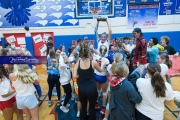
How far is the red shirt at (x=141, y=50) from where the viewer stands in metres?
2.96

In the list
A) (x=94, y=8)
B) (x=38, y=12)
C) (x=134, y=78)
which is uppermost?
(x=94, y=8)

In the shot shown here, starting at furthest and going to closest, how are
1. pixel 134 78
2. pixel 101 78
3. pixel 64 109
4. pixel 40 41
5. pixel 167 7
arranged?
pixel 40 41, pixel 167 7, pixel 64 109, pixel 101 78, pixel 134 78

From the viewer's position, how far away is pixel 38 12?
7.19 meters

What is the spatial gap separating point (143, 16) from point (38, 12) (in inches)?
195

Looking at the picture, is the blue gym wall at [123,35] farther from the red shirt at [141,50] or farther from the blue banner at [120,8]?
the red shirt at [141,50]

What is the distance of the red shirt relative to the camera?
2.96 meters

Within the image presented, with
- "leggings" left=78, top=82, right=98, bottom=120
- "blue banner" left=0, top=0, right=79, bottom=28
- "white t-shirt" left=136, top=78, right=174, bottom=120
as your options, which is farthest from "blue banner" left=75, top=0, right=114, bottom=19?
"white t-shirt" left=136, top=78, right=174, bottom=120

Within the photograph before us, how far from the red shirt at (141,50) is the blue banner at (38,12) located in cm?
476

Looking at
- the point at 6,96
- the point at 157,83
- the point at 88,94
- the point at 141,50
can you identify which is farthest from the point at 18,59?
the point at 141,50

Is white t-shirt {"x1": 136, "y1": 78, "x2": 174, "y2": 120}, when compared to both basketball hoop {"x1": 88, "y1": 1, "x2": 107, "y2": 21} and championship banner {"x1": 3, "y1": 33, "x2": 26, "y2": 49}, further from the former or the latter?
championship banner {"x1": 3, "y1": 33, "x2": 26, "y2": 49}

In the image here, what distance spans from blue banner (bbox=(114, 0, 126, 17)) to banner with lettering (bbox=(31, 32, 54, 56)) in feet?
10.7

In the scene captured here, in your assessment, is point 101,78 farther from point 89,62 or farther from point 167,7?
point 167,7

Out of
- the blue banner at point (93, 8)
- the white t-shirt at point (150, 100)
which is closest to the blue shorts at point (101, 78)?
the white t-shirt at point (150, 100)

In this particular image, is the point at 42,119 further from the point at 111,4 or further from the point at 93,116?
the point at 111,4
